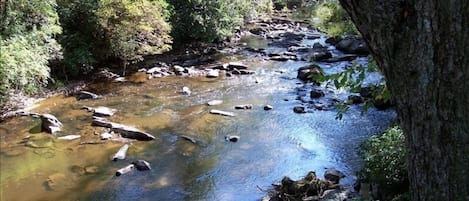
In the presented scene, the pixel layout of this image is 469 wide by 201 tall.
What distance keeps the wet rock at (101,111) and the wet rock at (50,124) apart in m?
0.83

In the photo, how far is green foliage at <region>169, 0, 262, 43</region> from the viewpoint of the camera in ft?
48.7

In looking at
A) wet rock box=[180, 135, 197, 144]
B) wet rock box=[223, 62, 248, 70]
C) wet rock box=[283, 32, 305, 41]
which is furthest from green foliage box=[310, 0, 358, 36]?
wet rock box=[180, 135, 197, 144]

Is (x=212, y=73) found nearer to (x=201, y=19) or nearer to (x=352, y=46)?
(x=201, y=19)

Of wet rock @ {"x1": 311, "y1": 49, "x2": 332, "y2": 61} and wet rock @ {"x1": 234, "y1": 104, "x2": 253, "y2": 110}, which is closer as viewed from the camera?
wet rock @ {"x1": 234, "y1": 104, "x2": 253, "y2": 110}

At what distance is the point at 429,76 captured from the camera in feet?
4.84

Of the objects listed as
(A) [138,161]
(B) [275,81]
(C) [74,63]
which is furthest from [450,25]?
(C) [74,63]

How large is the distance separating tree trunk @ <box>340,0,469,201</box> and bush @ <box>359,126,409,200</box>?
131 inches

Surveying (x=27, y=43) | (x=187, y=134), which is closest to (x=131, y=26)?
(x=27, y=43)

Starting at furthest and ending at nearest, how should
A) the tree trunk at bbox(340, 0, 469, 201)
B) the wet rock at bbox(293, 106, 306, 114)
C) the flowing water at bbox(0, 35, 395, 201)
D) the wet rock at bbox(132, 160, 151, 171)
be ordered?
the wet rock at bbox(293, 106, 306, 114) < the wet rock at bbox(132, 160, 151, 171) < the flowing water at bbox(0, 35, 395, 201) < the tree trunk at bbox(340, 0, 469, 201)

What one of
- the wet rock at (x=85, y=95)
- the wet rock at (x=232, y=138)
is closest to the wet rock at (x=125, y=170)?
the wet rock at (x=232, y=138)

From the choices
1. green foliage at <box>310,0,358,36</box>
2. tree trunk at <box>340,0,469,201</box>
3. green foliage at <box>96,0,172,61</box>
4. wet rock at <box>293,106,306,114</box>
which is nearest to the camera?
tree trunk at <box>340,0,469,201</box>

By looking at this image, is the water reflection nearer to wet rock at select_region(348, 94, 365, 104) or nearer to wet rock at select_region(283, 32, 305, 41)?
wet rock at select_region(348, 94, 365, 104)

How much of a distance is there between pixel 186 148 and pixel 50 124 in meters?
2.77

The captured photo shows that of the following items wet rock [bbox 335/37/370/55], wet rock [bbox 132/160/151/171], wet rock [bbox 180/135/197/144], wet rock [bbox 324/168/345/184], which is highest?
wet rock [bbox 335/37/370/55]
